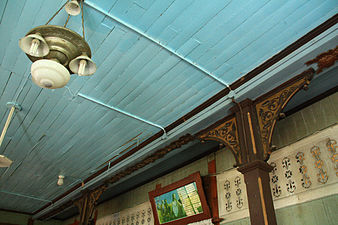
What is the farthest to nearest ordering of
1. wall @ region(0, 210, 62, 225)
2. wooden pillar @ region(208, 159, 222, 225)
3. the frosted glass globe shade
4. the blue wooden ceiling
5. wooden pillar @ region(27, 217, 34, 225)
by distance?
wooden pillar @ region(27, 217, 34, 225)
wall @ region(0, 210, 62, 225)
wooden pillar @ region(208, 159, 222, 225)
the blue wooden ceiling
the frosted glass globe shade

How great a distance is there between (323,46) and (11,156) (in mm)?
5980

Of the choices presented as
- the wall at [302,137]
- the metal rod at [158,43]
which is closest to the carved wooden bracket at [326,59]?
the wall at [302,137]

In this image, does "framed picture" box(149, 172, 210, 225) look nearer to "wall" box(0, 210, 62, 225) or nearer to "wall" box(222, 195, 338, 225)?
"wall" box(222, 195, 338, 225)

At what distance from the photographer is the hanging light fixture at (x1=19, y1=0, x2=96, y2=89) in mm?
2367

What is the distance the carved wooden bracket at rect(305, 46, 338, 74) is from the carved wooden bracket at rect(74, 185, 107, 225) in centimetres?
526

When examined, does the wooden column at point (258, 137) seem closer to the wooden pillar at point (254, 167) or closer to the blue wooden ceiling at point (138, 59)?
the wooden pillar at point (254, 167)

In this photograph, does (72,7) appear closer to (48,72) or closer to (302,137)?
(48,72)

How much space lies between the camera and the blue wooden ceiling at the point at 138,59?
2.99 metres

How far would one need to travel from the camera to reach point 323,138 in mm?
3703

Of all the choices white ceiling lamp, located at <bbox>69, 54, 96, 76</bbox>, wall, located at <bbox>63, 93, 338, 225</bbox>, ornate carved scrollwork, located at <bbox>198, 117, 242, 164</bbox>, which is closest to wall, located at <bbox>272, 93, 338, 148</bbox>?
wall, located at <bbox>63, 93, 338, 225</bbox>

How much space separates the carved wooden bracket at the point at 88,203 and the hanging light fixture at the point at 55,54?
4749 millimetres

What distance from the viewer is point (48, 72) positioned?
7.73ft

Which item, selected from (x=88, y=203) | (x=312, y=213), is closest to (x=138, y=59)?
(x=312, y=213)

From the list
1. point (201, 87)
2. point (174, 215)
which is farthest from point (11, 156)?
point (201, 87)
